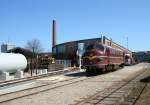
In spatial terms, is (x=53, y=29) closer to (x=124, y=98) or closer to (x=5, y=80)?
(x=5, y=80)

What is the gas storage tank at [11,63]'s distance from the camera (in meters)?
27.0

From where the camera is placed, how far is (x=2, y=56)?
27359 mm

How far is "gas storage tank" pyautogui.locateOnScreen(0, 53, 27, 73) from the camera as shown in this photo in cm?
2700

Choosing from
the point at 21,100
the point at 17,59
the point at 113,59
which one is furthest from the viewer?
the point at 113,59

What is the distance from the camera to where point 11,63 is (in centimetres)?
2828

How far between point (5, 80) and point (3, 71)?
3.45 feet

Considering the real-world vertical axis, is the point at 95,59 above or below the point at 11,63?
above

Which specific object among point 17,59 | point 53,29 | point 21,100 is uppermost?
point 53,29

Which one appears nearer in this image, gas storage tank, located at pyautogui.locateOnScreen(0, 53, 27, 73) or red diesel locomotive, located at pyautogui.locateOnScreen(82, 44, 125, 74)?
gas storage tank, located at pyautogui.locateOnScreen(0, 53, 27, 73)

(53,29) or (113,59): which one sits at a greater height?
(53,29)

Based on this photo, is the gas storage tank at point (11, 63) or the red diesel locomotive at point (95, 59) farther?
the red diesel locomotive at point (95, 59)

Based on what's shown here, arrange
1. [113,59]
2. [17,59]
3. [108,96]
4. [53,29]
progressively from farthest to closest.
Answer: [53,29], [113,59], [17,59], [108,96]

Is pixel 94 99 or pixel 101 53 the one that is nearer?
pixel 94 99

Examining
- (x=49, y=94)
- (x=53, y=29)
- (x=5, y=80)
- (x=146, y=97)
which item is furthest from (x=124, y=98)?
(x=53, y=29)
